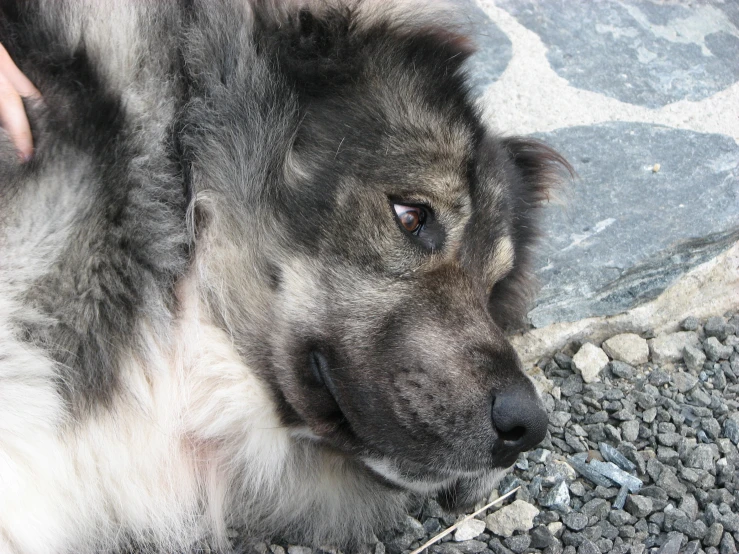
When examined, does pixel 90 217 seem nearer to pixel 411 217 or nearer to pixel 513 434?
pixel 411 217

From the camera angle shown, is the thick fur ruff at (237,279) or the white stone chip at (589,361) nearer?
the thick fur ruff at (237,279)

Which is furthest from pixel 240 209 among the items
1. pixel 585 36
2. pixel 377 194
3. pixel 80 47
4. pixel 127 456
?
pixel 585 36

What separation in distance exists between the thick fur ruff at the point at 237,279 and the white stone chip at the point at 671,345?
121 cm

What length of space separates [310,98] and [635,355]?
72.4 inches

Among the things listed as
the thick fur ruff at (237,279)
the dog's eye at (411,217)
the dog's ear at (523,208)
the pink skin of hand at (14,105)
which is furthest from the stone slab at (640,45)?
the pink skin of hand at (14,105)

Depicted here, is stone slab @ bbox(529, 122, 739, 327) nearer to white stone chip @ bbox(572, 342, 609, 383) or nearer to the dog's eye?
white stone chip @ bbox(572, 342, 609, 383)

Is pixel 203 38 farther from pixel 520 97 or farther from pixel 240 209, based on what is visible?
pixel 520 97

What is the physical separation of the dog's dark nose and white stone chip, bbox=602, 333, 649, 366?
4.23ft

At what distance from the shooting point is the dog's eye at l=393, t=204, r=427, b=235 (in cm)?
244

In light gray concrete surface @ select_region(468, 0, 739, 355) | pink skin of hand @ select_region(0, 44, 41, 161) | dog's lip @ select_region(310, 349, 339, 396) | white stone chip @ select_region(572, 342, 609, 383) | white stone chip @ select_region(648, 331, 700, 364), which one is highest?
pink skin of hand @ select_region(0, 44, 41, 161)

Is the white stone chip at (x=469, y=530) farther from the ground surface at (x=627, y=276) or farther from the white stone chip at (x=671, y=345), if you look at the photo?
the white stone chip at (x=671, y=345)

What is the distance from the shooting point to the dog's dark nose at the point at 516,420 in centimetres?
222

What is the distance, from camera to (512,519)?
8.92 ft

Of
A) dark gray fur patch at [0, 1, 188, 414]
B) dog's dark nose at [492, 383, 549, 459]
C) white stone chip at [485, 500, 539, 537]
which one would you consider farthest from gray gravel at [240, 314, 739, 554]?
dark gray fur patch at [0, 1, 188, 414]
